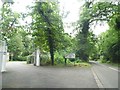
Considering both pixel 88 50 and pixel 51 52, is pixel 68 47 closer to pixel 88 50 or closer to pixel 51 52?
pixel 51 52

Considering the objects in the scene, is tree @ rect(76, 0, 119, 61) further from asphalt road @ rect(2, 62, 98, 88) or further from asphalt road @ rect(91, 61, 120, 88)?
asphalt road @ rect(2, 62, 98, 88)

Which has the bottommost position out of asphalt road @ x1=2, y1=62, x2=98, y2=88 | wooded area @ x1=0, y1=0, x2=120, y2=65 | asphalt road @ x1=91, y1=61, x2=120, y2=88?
asphalt road @ x1=91, y1=61, x2=120, y2=88

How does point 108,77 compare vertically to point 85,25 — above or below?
below

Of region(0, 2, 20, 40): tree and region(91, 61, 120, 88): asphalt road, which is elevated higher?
region(0, 2, 20, 40): tree

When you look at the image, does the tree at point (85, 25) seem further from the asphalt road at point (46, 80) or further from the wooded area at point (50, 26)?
the asphalt road at point (46, 80)

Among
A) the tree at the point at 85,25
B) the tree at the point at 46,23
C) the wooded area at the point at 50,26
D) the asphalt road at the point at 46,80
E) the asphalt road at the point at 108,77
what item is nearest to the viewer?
the asphalt road at the point at 46,80

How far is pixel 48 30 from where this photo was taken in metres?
18.5

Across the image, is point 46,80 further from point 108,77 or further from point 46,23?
point 46,23

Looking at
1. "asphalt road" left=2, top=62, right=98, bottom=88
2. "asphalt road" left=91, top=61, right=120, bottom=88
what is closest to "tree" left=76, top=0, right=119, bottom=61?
"asphalt road" left=91, top=61, right=120, bottom=88

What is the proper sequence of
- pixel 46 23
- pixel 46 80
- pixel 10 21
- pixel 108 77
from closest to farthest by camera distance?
1. pixel 46 80
2. pixel 108 77
3. pixel 10 21
4. pixel 46 23

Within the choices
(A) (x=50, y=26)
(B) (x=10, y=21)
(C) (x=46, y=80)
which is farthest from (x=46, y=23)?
(C) (x=46, y=80)

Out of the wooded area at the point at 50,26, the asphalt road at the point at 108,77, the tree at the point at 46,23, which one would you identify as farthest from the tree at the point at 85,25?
the asphalt road at the point at 108,77

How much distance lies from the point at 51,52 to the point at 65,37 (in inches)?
69.4

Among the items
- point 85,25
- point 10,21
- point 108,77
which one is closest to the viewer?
point 108,77
